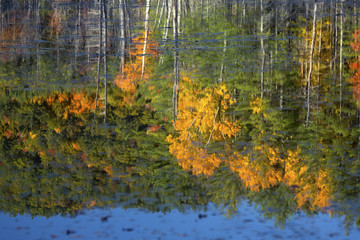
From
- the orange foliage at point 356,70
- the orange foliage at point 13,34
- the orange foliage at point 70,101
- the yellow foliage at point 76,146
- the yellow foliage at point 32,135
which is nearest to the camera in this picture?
the yellow foliage at point 76,146

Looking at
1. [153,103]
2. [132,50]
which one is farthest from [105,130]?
[132,50]

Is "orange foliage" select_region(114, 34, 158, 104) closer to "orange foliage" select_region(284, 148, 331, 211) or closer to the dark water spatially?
the dark water

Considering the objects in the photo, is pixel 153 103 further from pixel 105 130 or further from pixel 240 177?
pixel 240 177

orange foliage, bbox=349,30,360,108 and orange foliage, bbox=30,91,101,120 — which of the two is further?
orange foliage, bbox=349,30,360,108

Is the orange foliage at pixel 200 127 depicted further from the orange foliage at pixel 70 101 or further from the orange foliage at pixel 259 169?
the orange foliage at pixel 70 101

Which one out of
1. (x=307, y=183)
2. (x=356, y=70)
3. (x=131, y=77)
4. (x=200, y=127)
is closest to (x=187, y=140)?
(x=200, y=127)

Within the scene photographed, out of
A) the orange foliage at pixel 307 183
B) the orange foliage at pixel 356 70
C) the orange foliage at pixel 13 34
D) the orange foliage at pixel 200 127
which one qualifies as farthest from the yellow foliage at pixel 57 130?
the orange foliage at pixel 13 34

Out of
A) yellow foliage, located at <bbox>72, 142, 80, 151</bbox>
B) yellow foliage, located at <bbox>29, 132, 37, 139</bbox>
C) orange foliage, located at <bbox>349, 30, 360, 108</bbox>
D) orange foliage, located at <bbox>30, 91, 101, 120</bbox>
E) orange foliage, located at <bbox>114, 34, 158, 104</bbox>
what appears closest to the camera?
yellow foliage, located at <bbox>72, 142, 80, 151</bbox>

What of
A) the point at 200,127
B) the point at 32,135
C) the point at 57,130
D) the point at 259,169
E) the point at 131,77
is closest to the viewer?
the point at 259,169

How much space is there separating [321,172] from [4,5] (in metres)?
52.1

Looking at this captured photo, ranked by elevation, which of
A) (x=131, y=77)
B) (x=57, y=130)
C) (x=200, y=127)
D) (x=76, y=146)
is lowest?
(x=76, y=146)

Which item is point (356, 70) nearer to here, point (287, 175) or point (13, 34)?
point (287, 175)

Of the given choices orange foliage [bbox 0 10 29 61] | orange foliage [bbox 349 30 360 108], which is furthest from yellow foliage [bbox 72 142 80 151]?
orange foliage [bbox 0 10 29 61]

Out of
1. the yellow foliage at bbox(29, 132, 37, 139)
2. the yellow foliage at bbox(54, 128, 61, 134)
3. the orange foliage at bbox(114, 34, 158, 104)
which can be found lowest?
the yellow foliage at bbox(29, 132, 37, 139)
